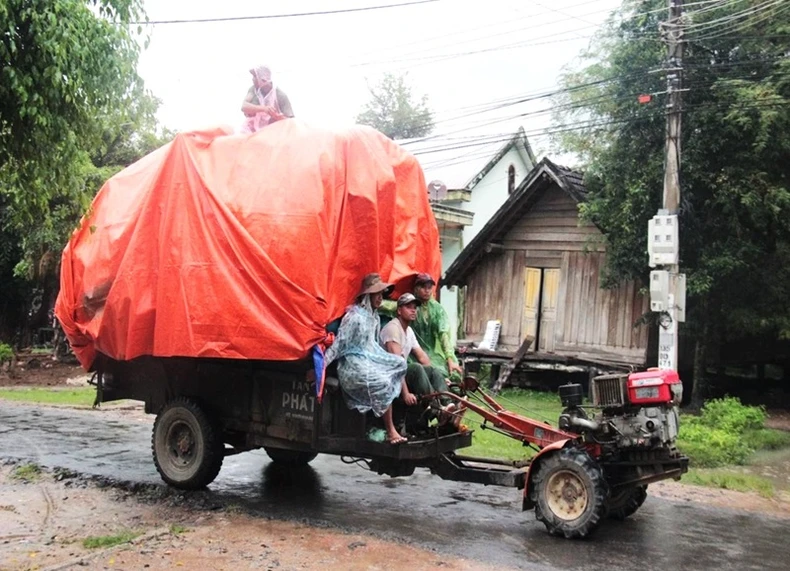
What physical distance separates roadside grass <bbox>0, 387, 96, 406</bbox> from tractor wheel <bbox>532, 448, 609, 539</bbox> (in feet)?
39.5

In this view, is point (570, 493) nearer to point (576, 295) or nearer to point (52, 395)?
point (576, 295)

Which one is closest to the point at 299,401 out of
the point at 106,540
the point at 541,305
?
the point at 106,540

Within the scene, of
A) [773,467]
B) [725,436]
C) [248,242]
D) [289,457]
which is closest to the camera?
[248,242]

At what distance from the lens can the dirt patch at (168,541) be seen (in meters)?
6.08

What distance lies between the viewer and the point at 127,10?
5848mm

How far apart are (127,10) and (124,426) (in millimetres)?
9133

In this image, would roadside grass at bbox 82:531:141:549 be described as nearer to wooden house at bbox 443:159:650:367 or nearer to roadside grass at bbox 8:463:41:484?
roadside grass at bbox 8:463:41:484

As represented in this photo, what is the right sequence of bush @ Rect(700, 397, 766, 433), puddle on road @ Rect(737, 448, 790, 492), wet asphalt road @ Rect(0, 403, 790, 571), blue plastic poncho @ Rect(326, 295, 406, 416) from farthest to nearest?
1. bush @ Rect(700, 397, 766, 433)
2. puddle on road @ Rect(737, 448, 790, 492)
3. blue plastic poncho @ Rect(326, 295, 406, 416)
4. wet asphalt road @ Rect(0, 403, 790, 571)

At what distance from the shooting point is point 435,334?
8430 millimetres

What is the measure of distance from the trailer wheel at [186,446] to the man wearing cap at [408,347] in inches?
88.0

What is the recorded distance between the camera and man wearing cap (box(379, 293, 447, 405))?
7.58 m

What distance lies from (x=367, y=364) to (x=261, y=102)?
3146 mm

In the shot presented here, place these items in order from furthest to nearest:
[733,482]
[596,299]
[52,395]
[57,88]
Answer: [596,299], [52,395], [733,482], [57,88]

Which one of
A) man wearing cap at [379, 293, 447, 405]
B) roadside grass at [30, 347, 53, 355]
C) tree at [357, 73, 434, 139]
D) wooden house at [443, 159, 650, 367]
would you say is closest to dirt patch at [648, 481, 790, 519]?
man wearing cap at [379, 293, 447, 405]
